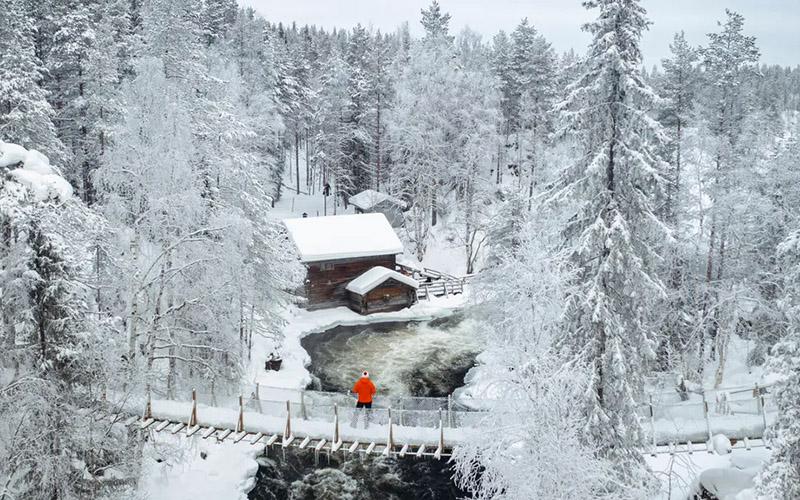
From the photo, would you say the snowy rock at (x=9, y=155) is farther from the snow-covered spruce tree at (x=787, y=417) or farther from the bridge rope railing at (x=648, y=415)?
the snow-covered spruce tree at (x=787, y=417)

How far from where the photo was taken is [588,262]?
649 inches

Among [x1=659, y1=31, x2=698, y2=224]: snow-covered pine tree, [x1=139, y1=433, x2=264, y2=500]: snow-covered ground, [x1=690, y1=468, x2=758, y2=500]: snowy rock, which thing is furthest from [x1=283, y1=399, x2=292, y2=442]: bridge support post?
[x1=659, y1=31, x2=698, y2=224]: snow-covered pine tree

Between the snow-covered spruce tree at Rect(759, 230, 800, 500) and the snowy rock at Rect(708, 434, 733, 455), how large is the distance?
2836mm

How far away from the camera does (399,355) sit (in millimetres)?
33094

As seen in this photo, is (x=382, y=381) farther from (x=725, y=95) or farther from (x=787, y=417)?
(x=725, y=95)

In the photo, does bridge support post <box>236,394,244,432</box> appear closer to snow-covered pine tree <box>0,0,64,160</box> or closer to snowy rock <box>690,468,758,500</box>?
snowy rock <box>690,468,758,500</box>

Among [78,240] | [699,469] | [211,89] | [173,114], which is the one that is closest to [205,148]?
[173,114]

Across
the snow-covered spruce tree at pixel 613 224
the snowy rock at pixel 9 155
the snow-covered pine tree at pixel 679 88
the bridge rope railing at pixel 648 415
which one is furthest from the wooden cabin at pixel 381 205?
the snowy rock at pixel 9 155

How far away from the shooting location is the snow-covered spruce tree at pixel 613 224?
1565cm

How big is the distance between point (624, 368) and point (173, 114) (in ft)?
46.9

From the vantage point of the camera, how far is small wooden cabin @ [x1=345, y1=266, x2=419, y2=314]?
39781 mm

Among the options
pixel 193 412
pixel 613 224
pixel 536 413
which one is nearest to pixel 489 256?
pixel 613 224

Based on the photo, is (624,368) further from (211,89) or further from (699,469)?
(211,89)

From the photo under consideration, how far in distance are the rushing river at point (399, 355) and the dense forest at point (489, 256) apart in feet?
12.9
